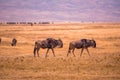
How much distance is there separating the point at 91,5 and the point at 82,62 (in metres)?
152

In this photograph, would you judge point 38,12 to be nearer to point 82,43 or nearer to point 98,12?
point 98,12

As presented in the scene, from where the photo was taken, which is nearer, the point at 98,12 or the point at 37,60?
the point at 37,60

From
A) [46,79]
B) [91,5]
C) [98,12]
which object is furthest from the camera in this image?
[91,5]

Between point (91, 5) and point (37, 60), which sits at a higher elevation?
point (91, 5)

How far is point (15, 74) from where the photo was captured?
58.9 ft

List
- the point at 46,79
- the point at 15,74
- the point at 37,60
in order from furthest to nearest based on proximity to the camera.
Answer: the point at 37,60
the point at 15,74
the point at 46,79

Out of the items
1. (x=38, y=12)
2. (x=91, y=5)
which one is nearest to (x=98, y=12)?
(x=91, y=5)

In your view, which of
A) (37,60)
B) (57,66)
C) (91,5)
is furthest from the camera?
(91,5)

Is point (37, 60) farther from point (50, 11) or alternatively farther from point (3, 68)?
point (50, 11)

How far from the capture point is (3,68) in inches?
782

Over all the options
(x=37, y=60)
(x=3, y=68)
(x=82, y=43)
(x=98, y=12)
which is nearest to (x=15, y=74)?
(x=3, y=68)

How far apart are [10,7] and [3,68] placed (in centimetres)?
14741

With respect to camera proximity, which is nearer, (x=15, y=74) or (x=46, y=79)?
(x=46, y=79)

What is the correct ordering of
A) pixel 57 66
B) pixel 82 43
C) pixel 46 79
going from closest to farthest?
pixel 46 79, pixel 57 66, pixel 82 43
